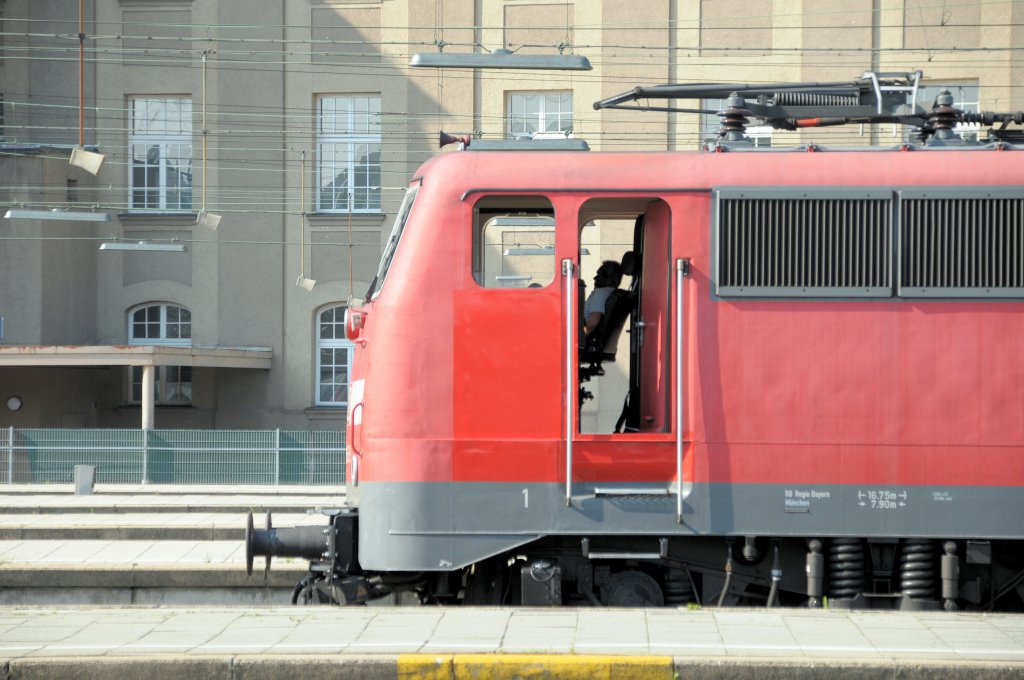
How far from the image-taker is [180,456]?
25.9 metres

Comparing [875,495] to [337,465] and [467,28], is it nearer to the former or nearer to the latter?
[337,465]

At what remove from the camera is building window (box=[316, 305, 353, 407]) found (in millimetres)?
31469

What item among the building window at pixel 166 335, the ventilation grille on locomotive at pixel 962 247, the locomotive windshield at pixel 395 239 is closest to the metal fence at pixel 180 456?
the building window at pixel 166 335

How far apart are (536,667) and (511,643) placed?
41 cm

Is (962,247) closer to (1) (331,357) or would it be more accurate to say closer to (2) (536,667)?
(2) (536,667)

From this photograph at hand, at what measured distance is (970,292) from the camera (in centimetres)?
808

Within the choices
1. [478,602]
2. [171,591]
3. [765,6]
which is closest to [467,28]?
[765,6]

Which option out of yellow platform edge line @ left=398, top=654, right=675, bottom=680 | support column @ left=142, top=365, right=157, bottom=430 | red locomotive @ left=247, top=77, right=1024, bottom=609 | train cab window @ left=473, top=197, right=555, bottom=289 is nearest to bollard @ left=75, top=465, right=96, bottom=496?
support column @ left=142, top=365, right=157, bottom=430

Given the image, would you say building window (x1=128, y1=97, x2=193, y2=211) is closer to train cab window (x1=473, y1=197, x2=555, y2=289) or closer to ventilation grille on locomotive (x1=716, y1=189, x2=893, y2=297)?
train cab window (x1=473, y1=197, x2=555, y2=289)

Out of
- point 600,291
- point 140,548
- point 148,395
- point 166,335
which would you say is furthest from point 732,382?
point 166,335

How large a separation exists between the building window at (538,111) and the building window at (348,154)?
322 cm

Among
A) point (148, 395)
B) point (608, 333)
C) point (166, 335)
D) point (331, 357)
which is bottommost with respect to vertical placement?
point (148, 395)

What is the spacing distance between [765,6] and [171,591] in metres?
22.0

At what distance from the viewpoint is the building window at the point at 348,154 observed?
31.0 meters
